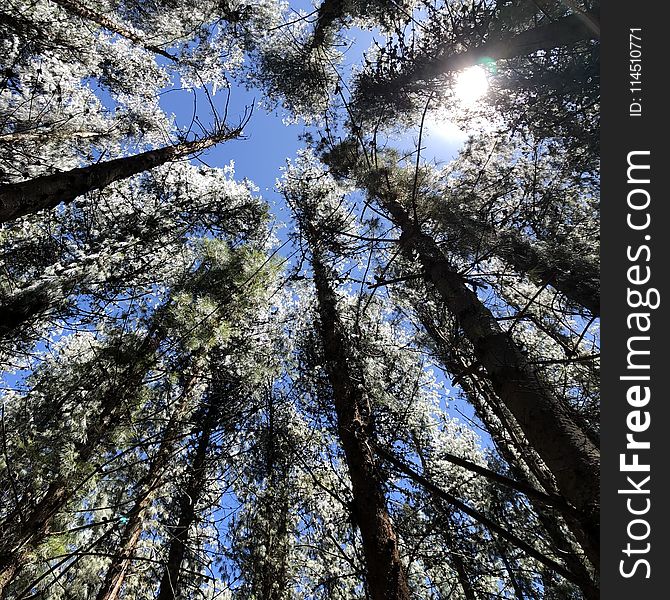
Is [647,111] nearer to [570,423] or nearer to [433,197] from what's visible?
[570,423]

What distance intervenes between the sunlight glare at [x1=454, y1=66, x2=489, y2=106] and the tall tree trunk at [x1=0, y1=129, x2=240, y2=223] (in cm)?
543

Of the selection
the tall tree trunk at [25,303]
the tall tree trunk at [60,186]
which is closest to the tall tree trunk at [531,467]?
the tall tree trunk at [25,303]

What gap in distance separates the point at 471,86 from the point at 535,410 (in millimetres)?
6272

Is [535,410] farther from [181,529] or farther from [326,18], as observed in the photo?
[326,18]

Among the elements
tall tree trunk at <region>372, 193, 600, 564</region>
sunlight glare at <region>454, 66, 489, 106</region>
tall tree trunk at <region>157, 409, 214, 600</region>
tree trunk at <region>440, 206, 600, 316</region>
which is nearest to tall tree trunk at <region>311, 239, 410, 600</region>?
tall tree trunk at <region>372, 193, 600, 564</region>

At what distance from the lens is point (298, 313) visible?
8.42 meters

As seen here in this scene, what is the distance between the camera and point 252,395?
7.34m

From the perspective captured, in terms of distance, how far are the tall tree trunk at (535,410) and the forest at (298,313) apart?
0.02 metres

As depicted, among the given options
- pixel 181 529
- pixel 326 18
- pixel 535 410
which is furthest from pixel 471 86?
pixel 181 529

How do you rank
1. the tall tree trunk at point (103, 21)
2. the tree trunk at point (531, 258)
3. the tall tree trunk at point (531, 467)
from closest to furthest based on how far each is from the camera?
1. the tall tree trunk at point (531, 467)
2. the tree trunk at point (531, 258)
3. the tall tree trunk at point (103, 21)

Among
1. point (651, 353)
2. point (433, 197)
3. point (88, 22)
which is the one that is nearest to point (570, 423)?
point (651, 353)

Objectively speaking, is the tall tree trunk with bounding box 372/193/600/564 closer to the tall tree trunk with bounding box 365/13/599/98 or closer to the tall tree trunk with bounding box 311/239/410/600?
the tall tree trunk with bounding box 311/239/410/600

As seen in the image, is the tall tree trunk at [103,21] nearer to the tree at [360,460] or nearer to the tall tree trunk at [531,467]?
the tree at [360,460]

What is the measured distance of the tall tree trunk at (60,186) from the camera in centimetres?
349
